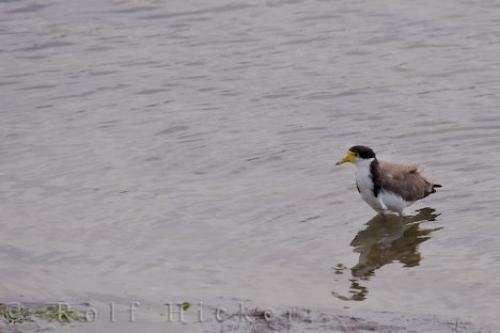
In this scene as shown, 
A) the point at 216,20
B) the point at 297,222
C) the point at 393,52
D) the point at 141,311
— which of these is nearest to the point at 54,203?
the point at 297,222

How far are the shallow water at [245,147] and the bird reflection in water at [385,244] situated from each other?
0.04 metres

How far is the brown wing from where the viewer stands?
1282 centimetres

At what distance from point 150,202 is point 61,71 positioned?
248 inches

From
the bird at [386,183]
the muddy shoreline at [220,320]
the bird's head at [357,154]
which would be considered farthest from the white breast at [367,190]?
the muddy shoreline at [220,320]

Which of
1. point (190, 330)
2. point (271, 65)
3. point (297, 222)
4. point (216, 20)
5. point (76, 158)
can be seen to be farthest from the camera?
point (216, 20)

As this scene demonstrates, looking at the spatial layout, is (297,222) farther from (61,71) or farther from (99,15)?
(99,15)

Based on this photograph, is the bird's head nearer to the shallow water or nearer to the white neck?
the white neck

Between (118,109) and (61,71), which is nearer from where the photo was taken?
(118,109)

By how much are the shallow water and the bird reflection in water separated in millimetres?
37

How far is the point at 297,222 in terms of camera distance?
12.2 m

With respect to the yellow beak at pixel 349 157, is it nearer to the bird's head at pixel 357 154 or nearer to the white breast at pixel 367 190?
Result: the bird's head at pixel 357 154

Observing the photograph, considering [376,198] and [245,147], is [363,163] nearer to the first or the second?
[376,198]

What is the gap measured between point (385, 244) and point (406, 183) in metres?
1.07

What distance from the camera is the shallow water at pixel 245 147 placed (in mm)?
10753
